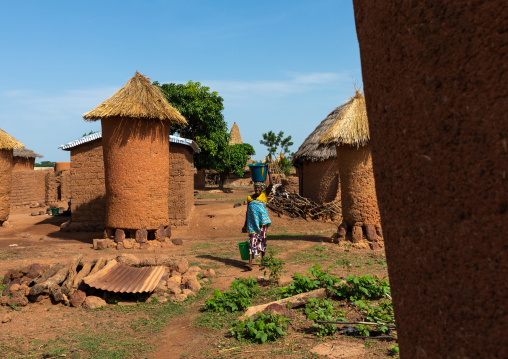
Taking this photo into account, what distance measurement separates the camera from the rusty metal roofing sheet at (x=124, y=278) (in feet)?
16.8

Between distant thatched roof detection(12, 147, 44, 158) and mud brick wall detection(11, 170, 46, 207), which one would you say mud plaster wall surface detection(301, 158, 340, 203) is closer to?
mud brick wall detection(11, 170, 46, 207)

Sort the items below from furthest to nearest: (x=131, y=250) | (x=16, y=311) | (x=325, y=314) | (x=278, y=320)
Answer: (x=131, y=250) < (x=16, y=311) < (x=325, y=314) < (x=278, y=320)

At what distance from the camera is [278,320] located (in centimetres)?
380

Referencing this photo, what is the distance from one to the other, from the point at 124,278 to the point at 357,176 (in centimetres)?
570

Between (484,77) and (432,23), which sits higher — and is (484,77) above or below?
below

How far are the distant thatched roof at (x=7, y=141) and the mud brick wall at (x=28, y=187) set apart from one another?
7155 millimetres

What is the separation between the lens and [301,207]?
48.0 ft

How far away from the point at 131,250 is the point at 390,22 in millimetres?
8499

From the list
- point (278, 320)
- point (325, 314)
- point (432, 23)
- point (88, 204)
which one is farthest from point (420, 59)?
point (88, 204)

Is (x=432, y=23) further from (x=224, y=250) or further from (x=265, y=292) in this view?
(x=224, y=250)

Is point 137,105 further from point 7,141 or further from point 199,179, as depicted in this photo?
point 199,179

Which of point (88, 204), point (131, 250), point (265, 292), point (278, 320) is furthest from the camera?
point (88, 204)

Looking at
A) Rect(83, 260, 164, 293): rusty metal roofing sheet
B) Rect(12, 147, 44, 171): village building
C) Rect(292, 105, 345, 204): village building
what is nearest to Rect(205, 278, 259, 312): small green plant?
Rect(83, 260, 164, 293): rusty metal roofing sheet

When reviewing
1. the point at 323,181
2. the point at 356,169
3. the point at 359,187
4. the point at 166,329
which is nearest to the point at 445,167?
the point at 166,329
